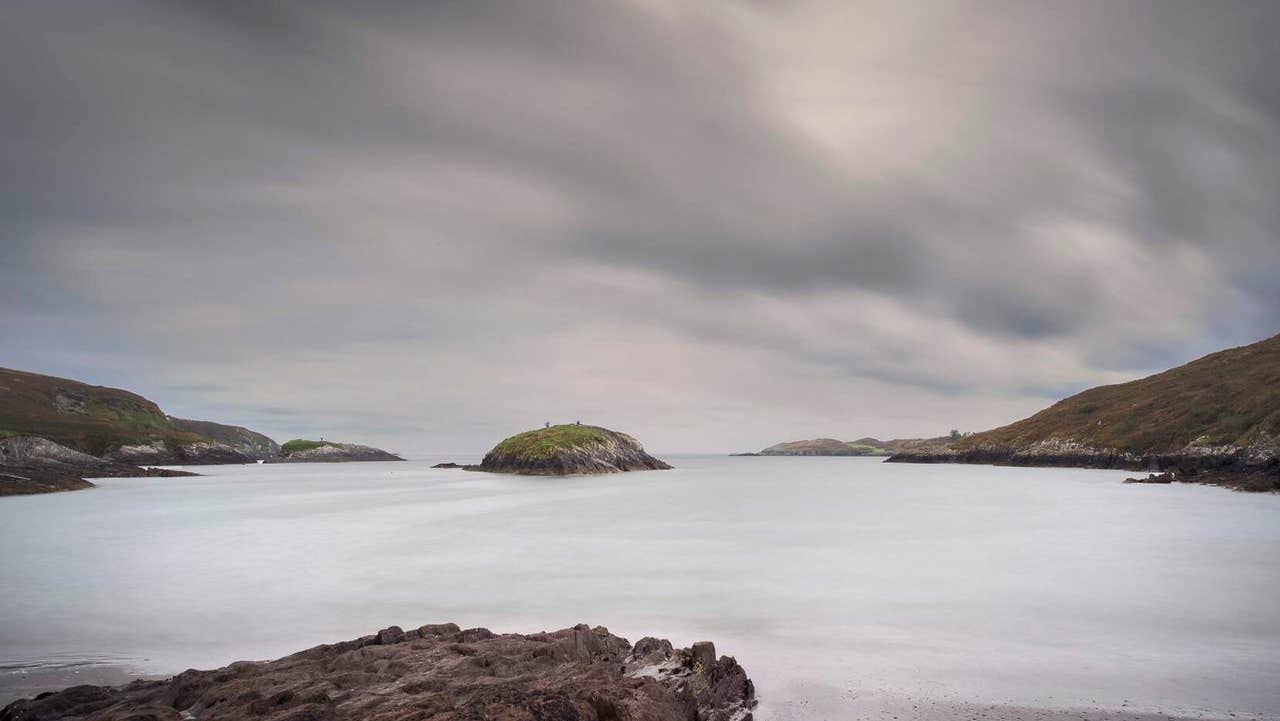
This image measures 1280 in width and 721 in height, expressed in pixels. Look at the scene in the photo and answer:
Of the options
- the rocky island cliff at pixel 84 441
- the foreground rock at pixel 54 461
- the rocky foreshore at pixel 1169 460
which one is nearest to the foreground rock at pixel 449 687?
the rocky island cliff at pixel 84 441

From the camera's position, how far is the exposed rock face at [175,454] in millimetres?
93312

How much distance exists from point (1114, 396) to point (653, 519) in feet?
395

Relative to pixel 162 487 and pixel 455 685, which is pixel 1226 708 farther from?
pixel 162 487

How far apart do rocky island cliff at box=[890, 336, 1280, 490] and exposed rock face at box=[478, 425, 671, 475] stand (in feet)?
200

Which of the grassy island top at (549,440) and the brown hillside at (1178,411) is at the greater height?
the brown hillside at (1178,411)

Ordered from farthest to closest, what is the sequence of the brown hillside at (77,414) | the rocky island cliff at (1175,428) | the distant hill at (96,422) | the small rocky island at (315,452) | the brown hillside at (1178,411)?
the small rocky island at (315,452) → the distant hill at (96,422) → the brown hillside at (77,414) → the brown hillside at (1178,411) → the rocky island cliff at (1175,428)

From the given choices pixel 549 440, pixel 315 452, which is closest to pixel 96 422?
pixel 315 452

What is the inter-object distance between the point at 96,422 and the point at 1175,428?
166 metres

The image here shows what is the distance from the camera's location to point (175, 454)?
362 feet

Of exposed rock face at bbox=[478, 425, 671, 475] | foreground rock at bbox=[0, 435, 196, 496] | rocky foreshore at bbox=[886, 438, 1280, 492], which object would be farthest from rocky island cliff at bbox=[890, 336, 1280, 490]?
foreground rock at bbox=[0, 435, 196, 496]

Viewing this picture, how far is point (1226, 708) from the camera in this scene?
829 cm

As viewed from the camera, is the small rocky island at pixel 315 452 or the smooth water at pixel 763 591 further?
the small rocky island at pixel 315 452

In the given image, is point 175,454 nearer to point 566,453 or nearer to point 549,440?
point 549,440

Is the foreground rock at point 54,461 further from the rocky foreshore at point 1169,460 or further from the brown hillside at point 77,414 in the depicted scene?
the rocky foreshore at point 1169,460
